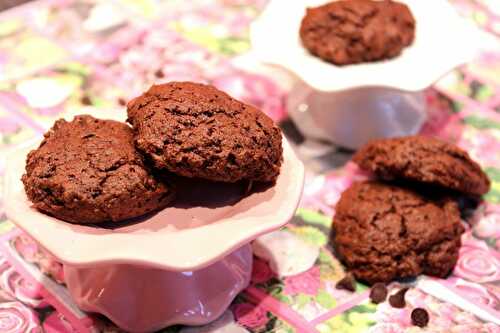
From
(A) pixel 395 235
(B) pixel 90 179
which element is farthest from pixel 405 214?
(B) pixel 90 179

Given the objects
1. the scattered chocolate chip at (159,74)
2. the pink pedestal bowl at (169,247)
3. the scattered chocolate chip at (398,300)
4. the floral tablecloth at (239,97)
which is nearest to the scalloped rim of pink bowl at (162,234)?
the pink pedestal bowl at (169,247)

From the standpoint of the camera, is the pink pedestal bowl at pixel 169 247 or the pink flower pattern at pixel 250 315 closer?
the pink pedestal bowl at pixel 169 247

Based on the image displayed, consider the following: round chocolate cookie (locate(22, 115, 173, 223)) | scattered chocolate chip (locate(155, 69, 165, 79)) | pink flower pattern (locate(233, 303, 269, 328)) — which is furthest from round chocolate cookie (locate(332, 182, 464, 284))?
scattered chocolate chip (locate(155, 69, 165, 79))

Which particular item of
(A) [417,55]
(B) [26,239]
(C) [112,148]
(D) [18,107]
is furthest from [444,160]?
(D) [18,107]

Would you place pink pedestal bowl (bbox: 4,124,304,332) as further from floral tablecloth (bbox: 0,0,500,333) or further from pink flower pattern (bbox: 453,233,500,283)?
pink flower pattern (bbox: 453,233,500,283)

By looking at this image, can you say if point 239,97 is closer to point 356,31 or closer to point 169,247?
point 356,31

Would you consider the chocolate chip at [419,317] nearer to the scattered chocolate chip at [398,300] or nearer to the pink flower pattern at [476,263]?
the scattered chocolate chip at [398,300]
